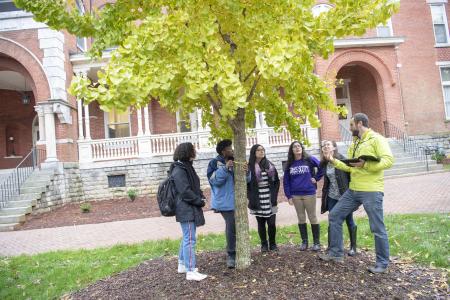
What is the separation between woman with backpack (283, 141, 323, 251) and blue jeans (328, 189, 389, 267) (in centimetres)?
70

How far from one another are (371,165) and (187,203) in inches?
89.1

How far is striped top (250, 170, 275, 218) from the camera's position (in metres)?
4.88

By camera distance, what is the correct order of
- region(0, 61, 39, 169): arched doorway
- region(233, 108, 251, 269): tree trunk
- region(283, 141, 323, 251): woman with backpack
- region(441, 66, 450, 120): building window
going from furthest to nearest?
region(441, 66, 450, 120): building window → region(0, 61, 39, 169): arched doorway → region(283, 141, 323, 251): woman with backpack → region(233, 108, 251, 269): tree trunk

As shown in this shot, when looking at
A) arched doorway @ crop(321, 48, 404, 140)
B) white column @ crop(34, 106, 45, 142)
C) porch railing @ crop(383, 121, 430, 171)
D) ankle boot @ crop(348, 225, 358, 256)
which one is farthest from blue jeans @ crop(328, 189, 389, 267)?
white column @ crop(34, 106, 45, 142)

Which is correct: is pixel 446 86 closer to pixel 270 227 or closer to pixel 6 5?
pixel 270 227

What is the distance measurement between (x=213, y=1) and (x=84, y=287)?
4008mm

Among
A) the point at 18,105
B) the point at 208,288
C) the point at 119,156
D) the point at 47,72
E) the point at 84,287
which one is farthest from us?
the point at 18,105

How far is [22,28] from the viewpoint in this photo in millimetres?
13227

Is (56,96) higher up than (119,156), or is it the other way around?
(56,96)

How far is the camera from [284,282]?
3.70 m

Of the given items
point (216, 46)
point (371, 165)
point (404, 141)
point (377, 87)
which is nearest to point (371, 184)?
point (371, 165)

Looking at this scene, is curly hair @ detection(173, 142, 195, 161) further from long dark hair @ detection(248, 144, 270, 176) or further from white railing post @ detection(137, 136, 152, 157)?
white railing post @ detection(137, 136, 152, 157)

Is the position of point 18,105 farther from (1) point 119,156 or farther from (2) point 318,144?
(2) point 318,144

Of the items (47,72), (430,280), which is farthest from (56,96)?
(430,280)
